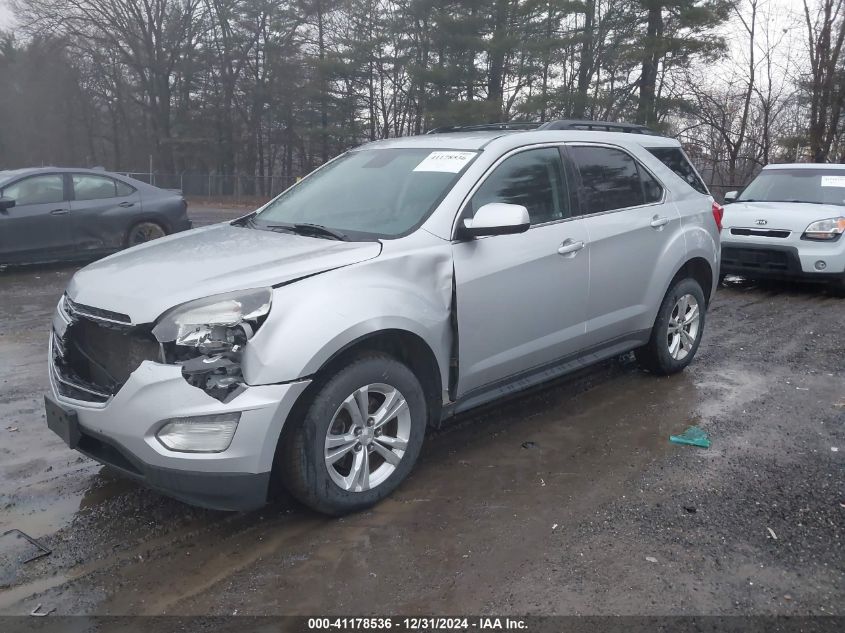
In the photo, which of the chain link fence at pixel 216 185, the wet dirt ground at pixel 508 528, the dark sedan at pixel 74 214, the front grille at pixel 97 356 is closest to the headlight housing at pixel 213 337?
the front grille at pixel 97 356

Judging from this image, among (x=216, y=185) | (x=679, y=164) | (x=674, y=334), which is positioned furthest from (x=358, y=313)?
(x=216, y=185)

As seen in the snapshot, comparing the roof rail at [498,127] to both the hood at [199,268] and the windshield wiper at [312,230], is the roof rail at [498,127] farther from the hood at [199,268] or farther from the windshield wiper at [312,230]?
the hood at [199,268]

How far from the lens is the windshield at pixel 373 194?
4004mm

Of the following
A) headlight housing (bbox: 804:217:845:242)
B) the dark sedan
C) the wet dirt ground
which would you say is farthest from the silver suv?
the dark sedan

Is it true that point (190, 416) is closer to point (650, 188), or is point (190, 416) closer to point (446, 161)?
point (446, 161)

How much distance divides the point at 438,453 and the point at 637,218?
2.19 metres

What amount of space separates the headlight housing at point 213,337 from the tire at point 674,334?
3.43 metres

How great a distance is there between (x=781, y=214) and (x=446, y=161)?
6.87 meters

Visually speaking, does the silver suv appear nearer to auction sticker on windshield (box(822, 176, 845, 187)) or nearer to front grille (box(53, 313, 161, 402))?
front grille (box(53, 313, 161, 402))

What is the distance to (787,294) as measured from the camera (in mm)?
9648

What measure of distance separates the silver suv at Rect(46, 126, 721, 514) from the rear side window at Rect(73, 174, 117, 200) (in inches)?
264

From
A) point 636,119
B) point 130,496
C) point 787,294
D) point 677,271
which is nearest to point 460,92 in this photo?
point 636,119

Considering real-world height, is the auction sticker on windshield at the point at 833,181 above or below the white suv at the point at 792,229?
above

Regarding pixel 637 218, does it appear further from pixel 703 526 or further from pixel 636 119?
pixel 636 119
